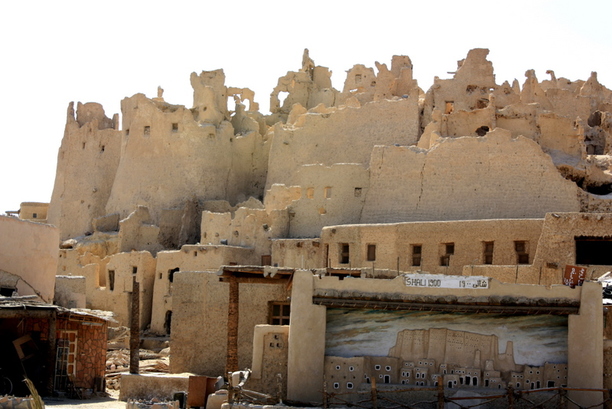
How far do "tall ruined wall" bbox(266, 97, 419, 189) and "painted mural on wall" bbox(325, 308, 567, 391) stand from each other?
1770 cm

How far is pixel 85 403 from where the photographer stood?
67.5 ft

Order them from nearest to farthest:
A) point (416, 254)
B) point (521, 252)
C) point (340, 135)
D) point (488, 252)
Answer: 1. point (521, 252)
2. point (488, 252)
3. point (416, 254)
4. point (340, 135)

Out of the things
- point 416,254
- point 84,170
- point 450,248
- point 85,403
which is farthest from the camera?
point 84,170

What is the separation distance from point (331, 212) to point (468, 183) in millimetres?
4923

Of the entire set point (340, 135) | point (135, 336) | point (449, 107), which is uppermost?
point (449, 107)

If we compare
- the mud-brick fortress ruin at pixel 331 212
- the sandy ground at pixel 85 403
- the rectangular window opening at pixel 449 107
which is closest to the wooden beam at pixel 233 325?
the mud-brick fortress ruin at pixel 331 212

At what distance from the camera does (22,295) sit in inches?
944

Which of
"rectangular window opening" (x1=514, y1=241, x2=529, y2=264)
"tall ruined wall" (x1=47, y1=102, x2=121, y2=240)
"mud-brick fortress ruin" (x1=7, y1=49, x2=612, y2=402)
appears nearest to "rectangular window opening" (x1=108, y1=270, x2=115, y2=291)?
"mud-brick fortress ruin" (x1=7, y1=49, x2=612, y2=402)

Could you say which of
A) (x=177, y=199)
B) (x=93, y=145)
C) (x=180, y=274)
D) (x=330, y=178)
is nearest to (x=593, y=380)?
(x=180, y=274)

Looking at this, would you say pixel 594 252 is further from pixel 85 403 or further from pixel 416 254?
pixel 85 403

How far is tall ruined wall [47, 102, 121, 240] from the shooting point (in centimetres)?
4894

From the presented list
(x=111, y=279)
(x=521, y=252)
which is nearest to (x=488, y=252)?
(x=521, y=252)

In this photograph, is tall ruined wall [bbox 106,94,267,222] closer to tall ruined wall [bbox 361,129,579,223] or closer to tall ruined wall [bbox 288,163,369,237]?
tall ruined wall [bbox 288,163,369,237]

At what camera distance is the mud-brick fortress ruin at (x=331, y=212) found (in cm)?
2014
